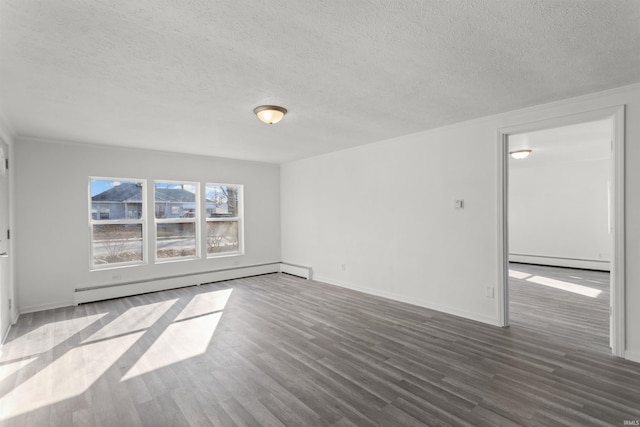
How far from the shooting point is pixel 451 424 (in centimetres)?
203

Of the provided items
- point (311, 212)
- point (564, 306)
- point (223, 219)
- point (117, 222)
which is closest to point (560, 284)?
point (564, 306)

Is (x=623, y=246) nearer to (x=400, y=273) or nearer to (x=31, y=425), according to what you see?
(x=400, y=273)

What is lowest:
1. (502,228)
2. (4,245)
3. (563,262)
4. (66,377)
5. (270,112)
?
(66,377)

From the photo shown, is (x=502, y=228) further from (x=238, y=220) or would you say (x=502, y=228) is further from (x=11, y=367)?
(x=11, y=367)

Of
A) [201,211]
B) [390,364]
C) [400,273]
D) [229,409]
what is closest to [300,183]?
[201,211]

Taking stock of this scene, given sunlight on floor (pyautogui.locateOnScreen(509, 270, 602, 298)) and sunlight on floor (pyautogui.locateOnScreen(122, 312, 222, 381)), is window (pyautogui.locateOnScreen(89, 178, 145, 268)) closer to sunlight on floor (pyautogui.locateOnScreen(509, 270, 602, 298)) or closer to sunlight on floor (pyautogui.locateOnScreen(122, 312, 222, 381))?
sunlight on floor (pyautogui.locateOnScreen(122, 312, 222, 381))

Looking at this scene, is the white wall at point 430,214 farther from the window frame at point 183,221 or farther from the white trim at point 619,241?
the window frame at point 183,221

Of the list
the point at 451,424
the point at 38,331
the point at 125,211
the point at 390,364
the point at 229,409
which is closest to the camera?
the point at 451,424

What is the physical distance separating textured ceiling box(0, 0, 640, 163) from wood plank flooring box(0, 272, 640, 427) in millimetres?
2470

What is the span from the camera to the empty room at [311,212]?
204cm

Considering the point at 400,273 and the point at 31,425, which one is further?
the point at 400,273

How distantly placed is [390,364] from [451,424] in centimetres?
83

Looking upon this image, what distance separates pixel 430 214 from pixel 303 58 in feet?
9.68

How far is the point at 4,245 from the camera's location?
3.62m
